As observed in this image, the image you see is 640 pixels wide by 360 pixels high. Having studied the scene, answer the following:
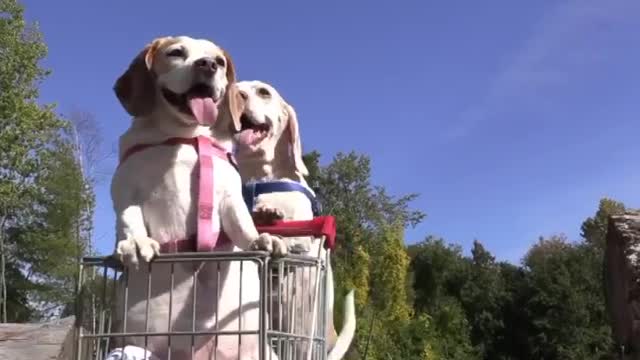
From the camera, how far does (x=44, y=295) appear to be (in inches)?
1020

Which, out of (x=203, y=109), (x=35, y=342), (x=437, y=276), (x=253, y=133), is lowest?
(x=35, y=342)

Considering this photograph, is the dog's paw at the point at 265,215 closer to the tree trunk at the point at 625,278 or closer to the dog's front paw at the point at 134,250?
the dog's front paw at the point at 134,250

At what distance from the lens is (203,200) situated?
12.2 ft

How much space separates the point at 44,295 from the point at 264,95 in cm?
A: 2207

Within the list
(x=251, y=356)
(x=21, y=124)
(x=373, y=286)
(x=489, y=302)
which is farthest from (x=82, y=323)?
(x=489, y=302)

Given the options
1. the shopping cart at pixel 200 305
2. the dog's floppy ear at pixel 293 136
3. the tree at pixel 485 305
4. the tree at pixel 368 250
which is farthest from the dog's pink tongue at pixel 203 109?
the tree at pixel 485 305

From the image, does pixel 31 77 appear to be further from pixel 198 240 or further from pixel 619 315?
pixel 198 240

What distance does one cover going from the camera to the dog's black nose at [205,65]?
3.72 m

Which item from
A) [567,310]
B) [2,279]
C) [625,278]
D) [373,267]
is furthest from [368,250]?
[625,278]

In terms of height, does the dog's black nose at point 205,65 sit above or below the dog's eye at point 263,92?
below

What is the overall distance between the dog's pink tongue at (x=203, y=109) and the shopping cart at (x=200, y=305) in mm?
578

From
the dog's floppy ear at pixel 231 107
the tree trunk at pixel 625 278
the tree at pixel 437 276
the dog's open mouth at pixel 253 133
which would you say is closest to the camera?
the dog's floppy ear at pixel 231 107

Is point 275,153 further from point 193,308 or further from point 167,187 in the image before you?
point 193,308

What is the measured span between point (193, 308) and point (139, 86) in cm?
97
